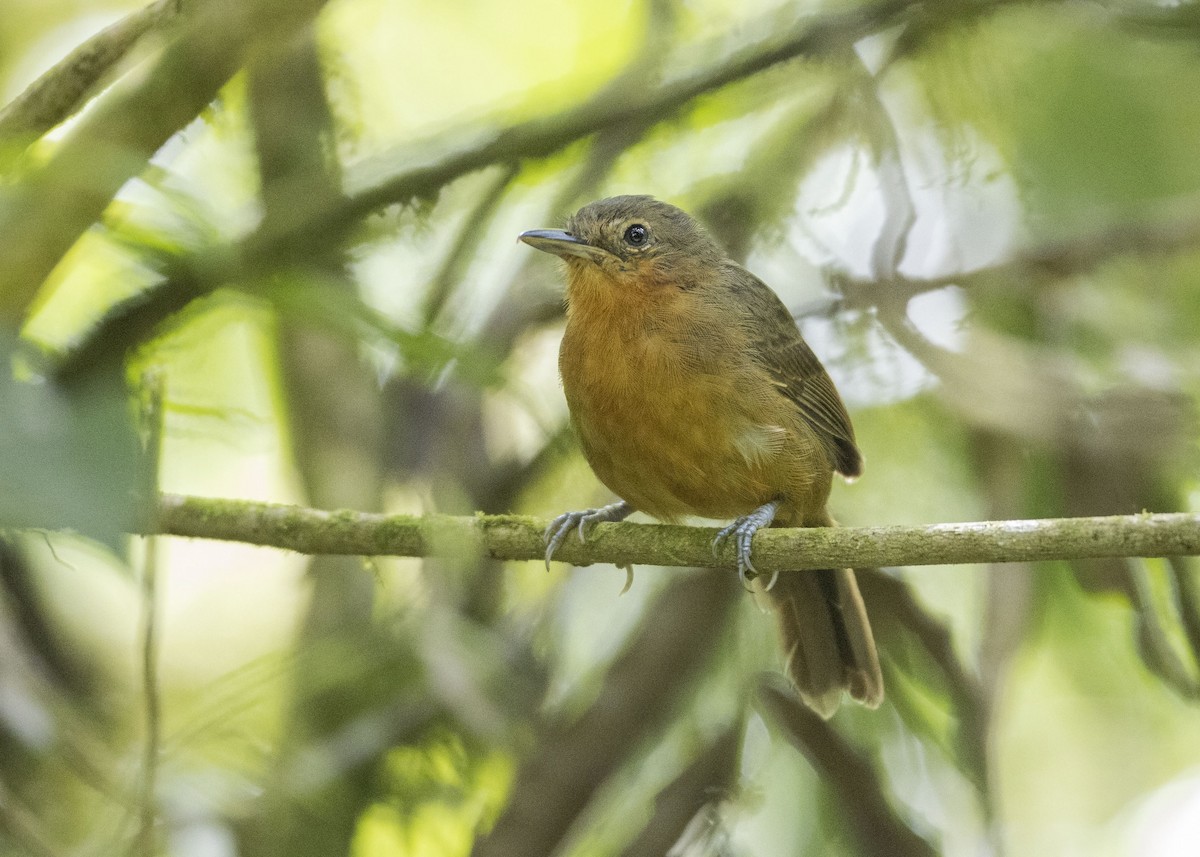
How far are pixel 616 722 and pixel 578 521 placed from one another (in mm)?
592

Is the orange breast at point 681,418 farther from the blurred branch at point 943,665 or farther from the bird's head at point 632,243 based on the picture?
the blurred branch at point 943,665

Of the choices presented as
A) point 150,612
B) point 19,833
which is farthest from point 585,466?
point 150,612

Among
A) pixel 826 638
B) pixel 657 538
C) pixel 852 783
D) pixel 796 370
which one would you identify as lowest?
pixel 826 638

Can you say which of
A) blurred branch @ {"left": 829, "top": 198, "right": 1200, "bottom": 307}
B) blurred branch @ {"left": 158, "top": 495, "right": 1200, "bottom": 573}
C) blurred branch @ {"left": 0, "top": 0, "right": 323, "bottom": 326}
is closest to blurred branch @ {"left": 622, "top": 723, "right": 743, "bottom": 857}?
blurred branch @ {"left": 158, "top": 495, "right": 1200, "bottom": 573}

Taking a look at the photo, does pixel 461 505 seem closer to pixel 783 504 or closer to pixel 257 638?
pixel 783 504

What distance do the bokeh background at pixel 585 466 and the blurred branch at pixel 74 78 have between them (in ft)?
0.07

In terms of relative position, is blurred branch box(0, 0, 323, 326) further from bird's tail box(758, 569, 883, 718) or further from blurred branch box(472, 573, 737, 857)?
bird's tail box(758, 569, 883, 718)

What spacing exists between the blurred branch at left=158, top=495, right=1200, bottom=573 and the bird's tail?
3.12 feet

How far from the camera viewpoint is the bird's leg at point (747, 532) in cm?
319

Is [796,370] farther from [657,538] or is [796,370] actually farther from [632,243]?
[657,538]

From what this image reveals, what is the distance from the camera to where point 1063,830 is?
4.98 m

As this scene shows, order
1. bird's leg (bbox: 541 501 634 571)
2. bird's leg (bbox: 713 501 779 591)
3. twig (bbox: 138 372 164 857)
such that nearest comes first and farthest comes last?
twig (bbox: 138 372 164 857)
bird's leg (bbox: 713 501 779 591)
bird's leg (bbox: 541 501 634 571)

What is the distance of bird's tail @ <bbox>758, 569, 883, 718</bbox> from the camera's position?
4.11m

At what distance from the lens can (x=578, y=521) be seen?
12.3ft
